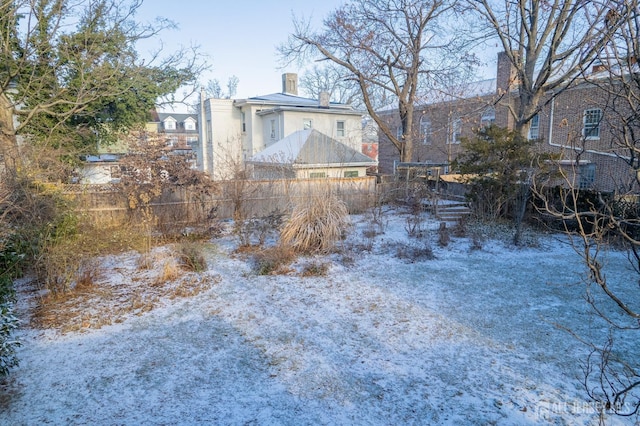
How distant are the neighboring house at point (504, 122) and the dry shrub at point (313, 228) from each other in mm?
4982

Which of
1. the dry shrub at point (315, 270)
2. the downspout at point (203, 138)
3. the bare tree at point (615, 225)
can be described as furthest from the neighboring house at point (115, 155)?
the bare tree at point (615, 225)

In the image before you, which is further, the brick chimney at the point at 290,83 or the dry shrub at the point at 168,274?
the brick chimney at the point at 290,83

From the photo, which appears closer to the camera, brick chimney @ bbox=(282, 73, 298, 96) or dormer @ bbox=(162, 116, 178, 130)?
brick chimney @ bbox=(282, 73, 298, 96)

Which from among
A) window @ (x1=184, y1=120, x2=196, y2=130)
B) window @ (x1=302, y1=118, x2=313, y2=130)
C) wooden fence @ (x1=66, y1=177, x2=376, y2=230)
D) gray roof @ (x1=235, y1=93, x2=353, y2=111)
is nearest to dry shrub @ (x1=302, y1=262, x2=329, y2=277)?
wooden fence @ (x1=66, y1=177, x2=376, y2=230)

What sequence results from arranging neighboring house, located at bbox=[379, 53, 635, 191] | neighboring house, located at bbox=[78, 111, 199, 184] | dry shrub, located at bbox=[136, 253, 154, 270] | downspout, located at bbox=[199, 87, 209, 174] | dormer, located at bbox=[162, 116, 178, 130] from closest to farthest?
dry shrub, located at bbox=[136, 253, 154, 270] < neighboring house, located at bbox=[78, 111, 199, 184] < neighboring house, located at bbox=[379, 53, 635, 191] < downspout, located at bbox=[199, 87, 209, 174] < dormer, located at bbox=[162, 116, 178, 130]

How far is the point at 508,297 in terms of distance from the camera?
5.60 meters

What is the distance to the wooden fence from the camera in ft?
31.9

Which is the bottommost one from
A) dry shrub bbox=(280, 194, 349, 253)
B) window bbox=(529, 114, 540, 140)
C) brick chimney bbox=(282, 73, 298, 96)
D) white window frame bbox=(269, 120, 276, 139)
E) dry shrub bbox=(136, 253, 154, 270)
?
dry shrub bbox=(136, 253, 154, 270)

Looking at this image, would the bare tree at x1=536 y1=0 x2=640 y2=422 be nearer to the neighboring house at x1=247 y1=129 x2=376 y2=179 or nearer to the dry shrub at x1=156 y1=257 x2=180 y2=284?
the dry shrub at x1=156 y1=257 x2=180 y2=284

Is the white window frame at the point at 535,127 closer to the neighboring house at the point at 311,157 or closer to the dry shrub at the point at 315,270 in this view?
the neighboring house at the point at 311,157

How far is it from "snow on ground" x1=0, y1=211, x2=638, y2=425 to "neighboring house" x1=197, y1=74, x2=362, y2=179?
748 inches

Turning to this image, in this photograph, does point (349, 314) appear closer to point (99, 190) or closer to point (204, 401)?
point (204, 401)

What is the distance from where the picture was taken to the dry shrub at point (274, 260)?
265 inches

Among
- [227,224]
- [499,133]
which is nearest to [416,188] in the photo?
[499,133]
